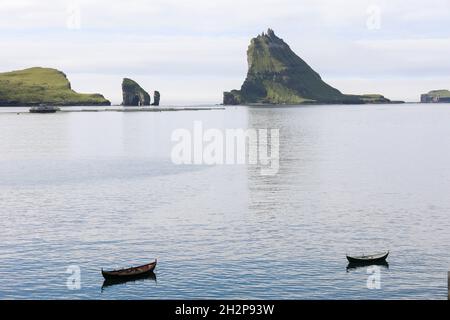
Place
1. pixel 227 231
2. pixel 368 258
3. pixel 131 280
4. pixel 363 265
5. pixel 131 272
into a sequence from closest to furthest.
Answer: pixel 131 272, pixel 131 280, pixel 368 258, pixel 363 265, pixel 227 231

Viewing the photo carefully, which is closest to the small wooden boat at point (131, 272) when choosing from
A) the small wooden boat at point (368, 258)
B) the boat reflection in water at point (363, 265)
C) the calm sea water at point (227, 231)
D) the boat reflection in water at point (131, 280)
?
the boat reflection in water at point (131, 280)

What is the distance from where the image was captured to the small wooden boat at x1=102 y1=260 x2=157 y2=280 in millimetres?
66438

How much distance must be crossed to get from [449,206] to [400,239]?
2999 cm

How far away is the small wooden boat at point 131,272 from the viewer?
6644cm

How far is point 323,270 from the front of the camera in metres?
69.9

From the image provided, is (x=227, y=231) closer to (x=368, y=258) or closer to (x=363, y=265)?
(x=363, y=265)

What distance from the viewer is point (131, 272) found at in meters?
68.2

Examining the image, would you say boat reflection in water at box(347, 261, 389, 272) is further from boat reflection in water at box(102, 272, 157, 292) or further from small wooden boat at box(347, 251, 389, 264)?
boat reflection in water at box(102, 272, 157, 292)

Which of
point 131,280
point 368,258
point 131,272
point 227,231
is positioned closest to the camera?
point 131,272

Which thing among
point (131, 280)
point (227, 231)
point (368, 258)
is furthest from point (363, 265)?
point (131, 280)

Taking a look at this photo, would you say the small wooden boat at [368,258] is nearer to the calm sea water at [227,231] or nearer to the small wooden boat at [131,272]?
the calm sea water at [227,231]
